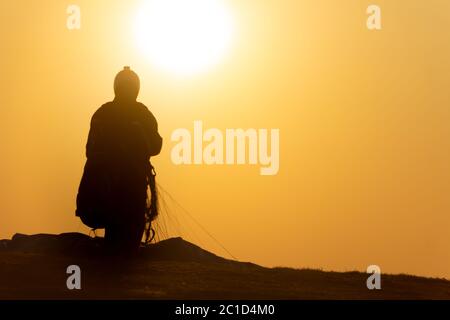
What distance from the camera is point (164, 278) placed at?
14.6 m

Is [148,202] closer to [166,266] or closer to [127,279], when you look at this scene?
[166,266]

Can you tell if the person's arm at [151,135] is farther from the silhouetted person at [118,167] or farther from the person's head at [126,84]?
the person's head at [126,84]

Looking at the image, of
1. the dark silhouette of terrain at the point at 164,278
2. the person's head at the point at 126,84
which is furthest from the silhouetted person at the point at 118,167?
the dark silhouette of terrain at the point at 164,278

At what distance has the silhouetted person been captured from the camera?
16.4 meters

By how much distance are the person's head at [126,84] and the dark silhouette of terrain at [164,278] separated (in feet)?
7.75

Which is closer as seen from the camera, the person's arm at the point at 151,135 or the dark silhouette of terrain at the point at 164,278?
the dark silhouette of terrain at the point at 164,278

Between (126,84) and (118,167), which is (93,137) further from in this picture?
(126,84)

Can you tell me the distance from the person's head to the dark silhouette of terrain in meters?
2.36

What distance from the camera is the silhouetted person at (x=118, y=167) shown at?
53.9ft

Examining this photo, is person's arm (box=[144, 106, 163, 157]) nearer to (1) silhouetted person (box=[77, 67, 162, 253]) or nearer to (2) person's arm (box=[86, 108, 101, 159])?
(1) silhouetted person (box=[77, 67, 162, 253])

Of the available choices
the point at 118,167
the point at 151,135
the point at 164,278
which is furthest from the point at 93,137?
the point at 164,278

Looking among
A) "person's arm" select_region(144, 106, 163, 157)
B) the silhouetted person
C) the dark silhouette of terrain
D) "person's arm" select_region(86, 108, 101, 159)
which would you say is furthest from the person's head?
the dark silhouette of terrain

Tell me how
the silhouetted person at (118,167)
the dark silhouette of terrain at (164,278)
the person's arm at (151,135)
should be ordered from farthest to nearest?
the person's arm at (151,135), the silhouetted person at (118,167), the dark silhouette of terrain at (164,278)
